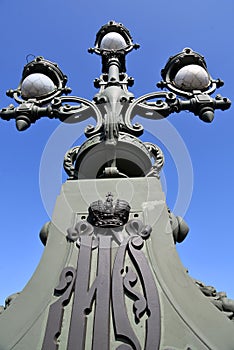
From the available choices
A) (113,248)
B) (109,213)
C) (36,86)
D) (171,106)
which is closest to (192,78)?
(171,106)

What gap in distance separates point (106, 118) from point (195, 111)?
56.3 inches

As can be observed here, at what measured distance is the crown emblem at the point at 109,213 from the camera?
4.02 metres

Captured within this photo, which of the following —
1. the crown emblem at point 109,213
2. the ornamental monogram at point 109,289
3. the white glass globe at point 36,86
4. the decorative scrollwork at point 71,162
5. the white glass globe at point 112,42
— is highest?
the white glass globe at point 112,42

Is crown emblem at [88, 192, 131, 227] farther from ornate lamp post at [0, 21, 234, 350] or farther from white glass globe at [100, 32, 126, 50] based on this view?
white glass globe at [100, 32, 126, 50]

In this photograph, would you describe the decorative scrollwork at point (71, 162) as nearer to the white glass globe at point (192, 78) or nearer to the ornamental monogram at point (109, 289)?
the ornamental monogram at point (109, 289)

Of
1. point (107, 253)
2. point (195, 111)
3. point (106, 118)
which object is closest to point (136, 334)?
point (107, 253)

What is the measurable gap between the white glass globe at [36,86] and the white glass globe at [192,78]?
77.3 inches

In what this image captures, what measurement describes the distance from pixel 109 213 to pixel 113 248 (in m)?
0.36

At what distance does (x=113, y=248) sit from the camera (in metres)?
3.89

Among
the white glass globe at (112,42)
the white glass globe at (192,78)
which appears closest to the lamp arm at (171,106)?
the white glass globe at (192,78)

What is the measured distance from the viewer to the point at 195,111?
5785 mm

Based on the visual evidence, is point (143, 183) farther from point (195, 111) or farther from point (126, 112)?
point (195, 111)

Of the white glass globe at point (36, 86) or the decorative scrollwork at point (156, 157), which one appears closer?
the decorative scrollwork at point (156, 157)

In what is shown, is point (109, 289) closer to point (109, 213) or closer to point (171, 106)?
point (109, 213)
